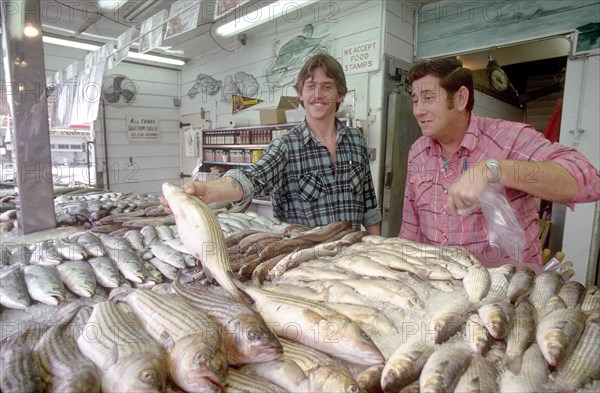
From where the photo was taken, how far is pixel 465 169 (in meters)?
2.21

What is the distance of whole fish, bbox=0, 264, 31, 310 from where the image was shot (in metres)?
1.25

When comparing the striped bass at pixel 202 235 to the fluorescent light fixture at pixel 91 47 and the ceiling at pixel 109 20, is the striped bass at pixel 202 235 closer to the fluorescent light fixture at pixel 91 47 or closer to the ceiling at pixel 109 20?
the ceiling at pixel 109 20

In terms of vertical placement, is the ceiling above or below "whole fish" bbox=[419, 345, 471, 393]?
above

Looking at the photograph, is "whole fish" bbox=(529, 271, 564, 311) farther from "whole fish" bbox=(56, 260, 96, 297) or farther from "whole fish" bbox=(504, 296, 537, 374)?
"whole fish" bbox=(56, 260, 96, 297)

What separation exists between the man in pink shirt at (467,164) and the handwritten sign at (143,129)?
737 centimetres

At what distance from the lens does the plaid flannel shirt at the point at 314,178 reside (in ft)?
8.53

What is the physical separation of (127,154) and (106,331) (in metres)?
8.12

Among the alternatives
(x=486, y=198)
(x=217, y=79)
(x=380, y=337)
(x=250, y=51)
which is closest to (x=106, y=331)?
(x=380, y=337)

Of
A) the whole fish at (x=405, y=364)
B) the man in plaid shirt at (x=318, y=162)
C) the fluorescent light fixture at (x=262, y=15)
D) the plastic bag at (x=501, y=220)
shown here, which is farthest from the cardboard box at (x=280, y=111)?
the whole fish at (x=405, y=364)

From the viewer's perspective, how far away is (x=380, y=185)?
17.0 ft

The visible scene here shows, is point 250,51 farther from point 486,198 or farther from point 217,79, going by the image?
point 486,198

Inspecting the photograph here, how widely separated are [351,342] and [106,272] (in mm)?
1120

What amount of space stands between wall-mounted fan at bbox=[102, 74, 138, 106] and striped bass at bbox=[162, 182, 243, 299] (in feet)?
24.3

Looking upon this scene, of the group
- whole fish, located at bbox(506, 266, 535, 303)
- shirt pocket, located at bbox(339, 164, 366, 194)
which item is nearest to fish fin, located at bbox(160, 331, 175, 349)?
whole fish, located at bbox(506, 266, 535, 303)
